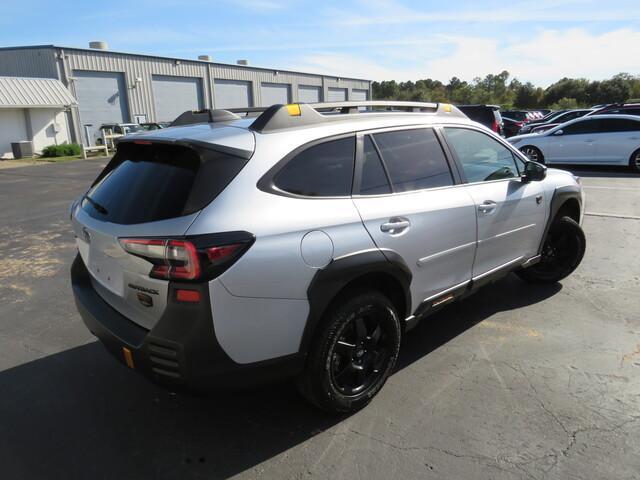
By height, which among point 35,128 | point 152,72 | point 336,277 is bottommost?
point 336,277

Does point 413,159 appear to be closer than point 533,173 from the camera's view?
Yes

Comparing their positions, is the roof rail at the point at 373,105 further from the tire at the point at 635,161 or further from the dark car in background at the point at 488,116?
the dark car in background at the point at 488,116

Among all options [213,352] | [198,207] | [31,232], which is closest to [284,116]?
[198,207]

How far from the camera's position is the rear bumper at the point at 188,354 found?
2.26m

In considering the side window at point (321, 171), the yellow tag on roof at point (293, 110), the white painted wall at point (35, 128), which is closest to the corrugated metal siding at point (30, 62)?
the white painted wall at point (35, 128)

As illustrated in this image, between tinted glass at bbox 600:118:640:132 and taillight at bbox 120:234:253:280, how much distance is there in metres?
13.5

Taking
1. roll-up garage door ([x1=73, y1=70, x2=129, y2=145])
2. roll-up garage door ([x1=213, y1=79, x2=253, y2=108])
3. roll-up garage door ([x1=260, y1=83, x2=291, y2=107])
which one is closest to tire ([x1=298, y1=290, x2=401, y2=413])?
roll-up garage door ([x1=73, y1=70, x2=129, y2=145])

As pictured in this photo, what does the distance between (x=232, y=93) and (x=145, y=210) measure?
137 feet

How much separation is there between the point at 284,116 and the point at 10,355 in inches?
115

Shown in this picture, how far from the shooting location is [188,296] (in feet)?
7.36

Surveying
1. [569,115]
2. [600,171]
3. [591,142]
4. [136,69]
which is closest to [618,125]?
[591,142]

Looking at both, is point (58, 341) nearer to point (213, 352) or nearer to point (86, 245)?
point (86, 245)

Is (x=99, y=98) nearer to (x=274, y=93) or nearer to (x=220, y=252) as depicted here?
(x=274, y=93)

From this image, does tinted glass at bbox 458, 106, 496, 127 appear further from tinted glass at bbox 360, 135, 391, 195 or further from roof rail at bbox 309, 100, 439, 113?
tinted glass at bbox 360, 135, 391, 195
